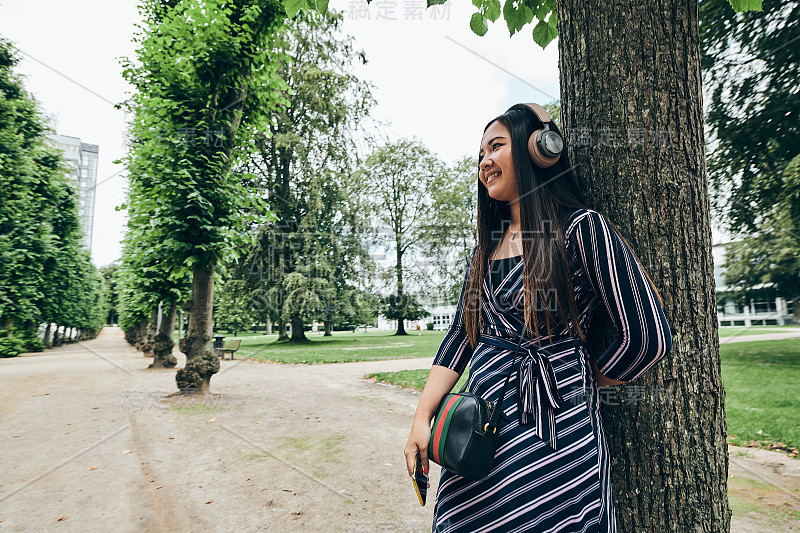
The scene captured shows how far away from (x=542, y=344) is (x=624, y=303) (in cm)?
29

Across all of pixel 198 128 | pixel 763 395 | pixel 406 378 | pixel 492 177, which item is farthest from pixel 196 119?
pixel 763 395

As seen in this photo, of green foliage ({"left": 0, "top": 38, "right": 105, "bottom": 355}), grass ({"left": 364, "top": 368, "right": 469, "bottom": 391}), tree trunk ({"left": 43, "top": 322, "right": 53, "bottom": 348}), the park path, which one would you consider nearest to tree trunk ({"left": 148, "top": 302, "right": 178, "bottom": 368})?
the park path

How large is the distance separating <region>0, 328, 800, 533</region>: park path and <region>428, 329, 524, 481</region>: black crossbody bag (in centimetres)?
273

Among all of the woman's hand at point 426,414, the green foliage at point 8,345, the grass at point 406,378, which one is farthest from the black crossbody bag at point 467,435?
the green foliage at point 8,345

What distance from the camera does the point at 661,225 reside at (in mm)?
1713

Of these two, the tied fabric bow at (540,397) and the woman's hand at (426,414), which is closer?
the tied fabric bow at (540,397)

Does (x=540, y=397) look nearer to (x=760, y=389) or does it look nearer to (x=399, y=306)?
(x=760, y=389)

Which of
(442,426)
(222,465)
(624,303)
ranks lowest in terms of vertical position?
(222,465)

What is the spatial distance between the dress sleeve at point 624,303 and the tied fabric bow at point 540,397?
188mm

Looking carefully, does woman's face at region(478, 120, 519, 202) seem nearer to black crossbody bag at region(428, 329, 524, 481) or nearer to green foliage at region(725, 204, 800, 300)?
black crossbody bag at region(428, 329, 524, 481)

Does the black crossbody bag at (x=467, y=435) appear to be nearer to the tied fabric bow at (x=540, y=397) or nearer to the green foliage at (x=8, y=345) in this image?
the tied fabric bow at (x=540, y=397)

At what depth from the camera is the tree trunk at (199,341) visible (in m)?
9.43

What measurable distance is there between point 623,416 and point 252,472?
4.47m

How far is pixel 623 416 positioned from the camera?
67.6 inches
